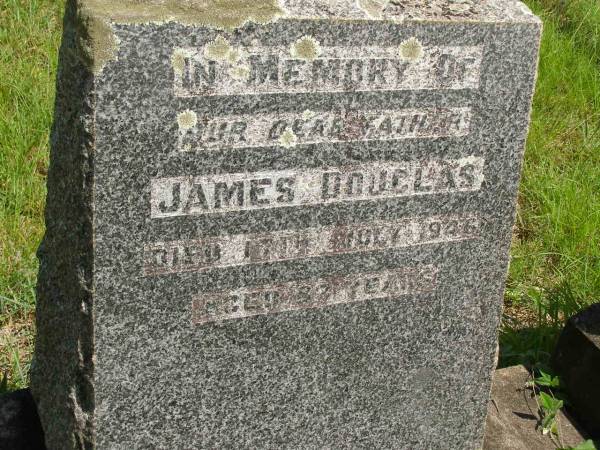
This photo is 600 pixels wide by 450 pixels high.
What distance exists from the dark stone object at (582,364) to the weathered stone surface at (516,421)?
56 millimetres

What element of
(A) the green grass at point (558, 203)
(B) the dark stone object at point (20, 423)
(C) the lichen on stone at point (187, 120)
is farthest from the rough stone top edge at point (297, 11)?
(A) the green grass at point (558, 203)

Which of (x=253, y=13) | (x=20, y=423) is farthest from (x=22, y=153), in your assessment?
(x=253, y=13)

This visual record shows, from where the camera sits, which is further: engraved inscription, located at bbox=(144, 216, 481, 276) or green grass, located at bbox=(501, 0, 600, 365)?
green grass, located at bbox=(501, 0, 600, 365)

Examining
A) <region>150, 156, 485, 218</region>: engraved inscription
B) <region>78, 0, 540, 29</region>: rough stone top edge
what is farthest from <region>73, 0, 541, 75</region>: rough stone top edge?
<region>150, 156, 485, 218</region>: engraved inscription

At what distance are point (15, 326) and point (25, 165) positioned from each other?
762 mm

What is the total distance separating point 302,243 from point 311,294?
14 centimetres

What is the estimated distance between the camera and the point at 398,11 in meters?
1.68

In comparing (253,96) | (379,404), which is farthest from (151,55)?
(379,404)

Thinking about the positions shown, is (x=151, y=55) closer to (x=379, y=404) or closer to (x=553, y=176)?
(x=379, y=404)

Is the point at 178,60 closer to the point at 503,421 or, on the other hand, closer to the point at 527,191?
the point at 503,421

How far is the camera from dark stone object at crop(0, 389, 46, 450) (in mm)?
1972

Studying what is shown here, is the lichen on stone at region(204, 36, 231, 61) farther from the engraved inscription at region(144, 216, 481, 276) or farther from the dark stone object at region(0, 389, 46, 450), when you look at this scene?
the dark stone object at region(0, 389, 46, 450)

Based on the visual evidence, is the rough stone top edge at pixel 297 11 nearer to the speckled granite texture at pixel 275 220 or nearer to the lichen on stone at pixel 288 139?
the speckled granite texture at pixel 275 220

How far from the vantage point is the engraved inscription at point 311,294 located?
171cm
